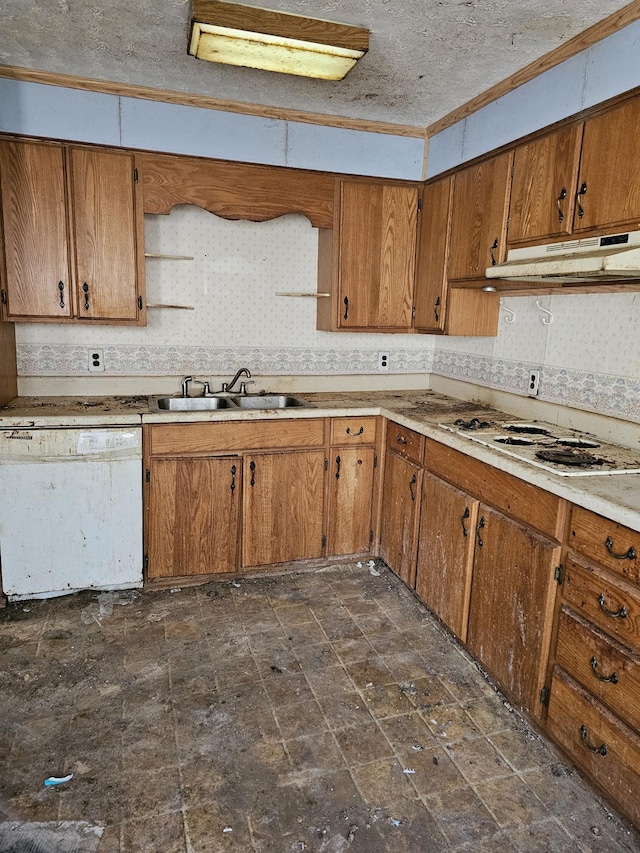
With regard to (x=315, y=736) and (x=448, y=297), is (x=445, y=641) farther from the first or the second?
(x=448, y=297)

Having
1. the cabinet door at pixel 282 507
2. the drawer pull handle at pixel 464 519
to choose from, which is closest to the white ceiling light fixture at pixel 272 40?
the cabinet door at pixel 282 507

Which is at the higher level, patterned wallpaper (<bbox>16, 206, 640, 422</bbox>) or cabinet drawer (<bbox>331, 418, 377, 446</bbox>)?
patterned wallpaper (<bbox>16, 206, 640, 422</bbox>)

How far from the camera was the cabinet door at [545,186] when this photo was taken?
2355 mm

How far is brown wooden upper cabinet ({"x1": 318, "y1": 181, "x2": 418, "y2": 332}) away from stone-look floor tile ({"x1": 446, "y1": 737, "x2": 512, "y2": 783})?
2304 millimetres

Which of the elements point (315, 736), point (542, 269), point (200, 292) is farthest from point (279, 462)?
point (542, 269)

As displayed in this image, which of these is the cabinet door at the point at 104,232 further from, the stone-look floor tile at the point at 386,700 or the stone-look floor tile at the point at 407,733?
the stone-look floor tile at the point at 407,733

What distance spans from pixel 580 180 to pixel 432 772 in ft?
7.37

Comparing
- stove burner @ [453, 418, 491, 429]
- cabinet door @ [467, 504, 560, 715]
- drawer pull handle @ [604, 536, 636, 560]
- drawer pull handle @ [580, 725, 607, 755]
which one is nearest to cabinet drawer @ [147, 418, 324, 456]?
stove burner @ [453, 418, 491, 429]

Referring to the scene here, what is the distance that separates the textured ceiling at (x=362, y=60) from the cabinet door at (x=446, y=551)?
189cm

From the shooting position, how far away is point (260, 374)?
3.69m

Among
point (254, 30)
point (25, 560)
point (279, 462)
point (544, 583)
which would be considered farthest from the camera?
point (279, 462)

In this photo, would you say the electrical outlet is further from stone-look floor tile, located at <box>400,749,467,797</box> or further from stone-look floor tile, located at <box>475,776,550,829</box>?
stone-look floor tile, located at <box>475,776,550,829</box>

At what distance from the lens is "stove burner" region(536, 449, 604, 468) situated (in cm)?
212

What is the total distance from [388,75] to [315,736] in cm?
289
